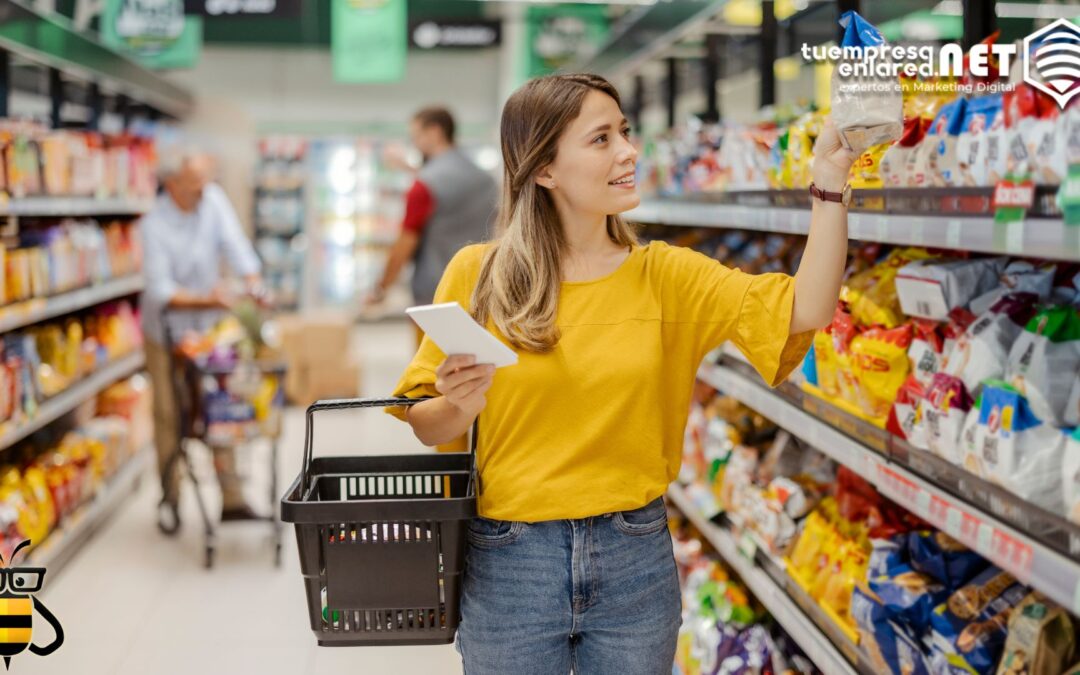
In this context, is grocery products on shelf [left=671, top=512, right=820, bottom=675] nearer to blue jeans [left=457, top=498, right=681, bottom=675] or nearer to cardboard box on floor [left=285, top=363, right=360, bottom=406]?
blue jeans [left=457, top=498, right=681, bottom=675]

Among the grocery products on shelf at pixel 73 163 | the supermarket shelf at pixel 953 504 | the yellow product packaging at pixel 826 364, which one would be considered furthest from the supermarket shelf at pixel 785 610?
the grocery products on shelf at pixel 73 163

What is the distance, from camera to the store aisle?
380 cm

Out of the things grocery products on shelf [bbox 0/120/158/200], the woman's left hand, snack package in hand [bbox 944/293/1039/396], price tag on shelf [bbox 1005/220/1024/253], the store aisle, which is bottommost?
the store aisle

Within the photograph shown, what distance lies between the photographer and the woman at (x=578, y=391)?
1.85 meters

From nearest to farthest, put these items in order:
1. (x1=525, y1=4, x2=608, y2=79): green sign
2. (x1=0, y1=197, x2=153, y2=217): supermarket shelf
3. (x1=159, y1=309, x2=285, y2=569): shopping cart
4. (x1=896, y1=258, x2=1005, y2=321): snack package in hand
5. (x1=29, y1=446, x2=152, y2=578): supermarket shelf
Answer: (x1=896, y1=258, x2=1005, y2=321): snack package in hand, (x1=0, y1=197, x2=153, y2=217): supermarket shelf, (x1=29, y1=446, x2=152, y2=578): supermarket shelf, (x1=159, y1=309, x2=285, y2=569): shopping cart, (x1=525, y1=4, x2=608, y2=79): green sign

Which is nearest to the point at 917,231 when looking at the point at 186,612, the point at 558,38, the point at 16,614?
the point at 16,614

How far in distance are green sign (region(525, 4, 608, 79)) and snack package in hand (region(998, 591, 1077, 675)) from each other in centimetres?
933

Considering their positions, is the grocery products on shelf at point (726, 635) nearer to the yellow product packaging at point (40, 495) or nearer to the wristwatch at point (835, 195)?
the wristwatch at point (835, 195)

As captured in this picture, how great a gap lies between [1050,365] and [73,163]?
4823 mm

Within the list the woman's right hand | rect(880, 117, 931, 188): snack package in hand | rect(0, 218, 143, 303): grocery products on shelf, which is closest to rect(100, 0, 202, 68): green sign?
rect(0, 218, 143, 303): grocery products on shelf

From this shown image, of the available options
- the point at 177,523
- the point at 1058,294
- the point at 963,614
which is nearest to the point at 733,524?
the point at 963,614

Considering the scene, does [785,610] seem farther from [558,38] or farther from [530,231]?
[558,38]

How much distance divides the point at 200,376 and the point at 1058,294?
12.8 feet

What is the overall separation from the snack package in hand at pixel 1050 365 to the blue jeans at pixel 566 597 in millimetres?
663
